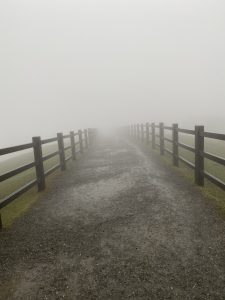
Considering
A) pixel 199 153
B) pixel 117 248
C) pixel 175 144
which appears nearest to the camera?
pixel 117 248

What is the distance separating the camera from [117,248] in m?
4.35

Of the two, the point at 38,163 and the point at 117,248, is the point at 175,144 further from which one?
the point at 117,248

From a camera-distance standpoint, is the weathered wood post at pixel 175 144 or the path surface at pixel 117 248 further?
the weathered wood post at pixel 175 144

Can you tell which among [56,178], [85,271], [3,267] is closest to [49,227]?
[3,267]

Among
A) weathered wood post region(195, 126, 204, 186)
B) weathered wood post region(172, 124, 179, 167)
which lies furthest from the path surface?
weathered wood post region(172, 124, 179, 167)

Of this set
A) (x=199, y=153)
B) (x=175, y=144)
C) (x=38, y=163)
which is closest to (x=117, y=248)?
(x=199, y=153)

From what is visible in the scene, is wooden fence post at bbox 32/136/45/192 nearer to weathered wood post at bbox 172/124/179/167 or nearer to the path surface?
the path surface

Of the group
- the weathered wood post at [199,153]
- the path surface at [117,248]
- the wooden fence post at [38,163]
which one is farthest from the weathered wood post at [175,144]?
the wooden fence post at [38,163]

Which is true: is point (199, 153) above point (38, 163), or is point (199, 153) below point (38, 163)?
above

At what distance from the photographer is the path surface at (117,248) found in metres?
3.40

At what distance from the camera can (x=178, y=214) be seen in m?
5.64

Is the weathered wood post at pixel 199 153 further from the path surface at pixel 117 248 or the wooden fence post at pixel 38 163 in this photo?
the wooden fence post at pixel 38 163

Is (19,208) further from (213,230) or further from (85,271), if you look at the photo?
(213,230)

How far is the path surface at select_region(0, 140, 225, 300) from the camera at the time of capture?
11.2 feet
